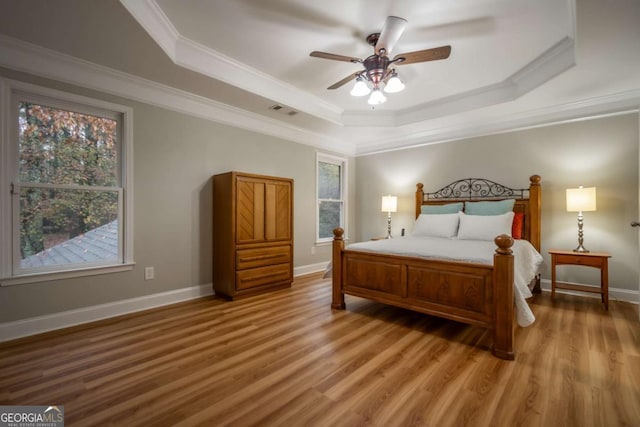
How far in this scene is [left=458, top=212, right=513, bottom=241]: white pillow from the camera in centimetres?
340

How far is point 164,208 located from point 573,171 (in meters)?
4.99

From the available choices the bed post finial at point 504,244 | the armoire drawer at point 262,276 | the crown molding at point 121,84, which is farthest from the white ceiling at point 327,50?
the armoire drawer at point 262,276

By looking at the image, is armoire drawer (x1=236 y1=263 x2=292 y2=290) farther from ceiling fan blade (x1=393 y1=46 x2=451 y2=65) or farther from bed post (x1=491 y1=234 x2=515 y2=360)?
ceiling fan blade (x1=393 y1=46 x2=451 y2=65)

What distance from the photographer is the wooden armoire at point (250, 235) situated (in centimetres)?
342

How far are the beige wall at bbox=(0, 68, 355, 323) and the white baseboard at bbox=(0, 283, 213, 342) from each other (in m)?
0.05

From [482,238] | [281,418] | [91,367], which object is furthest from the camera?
[482,238]

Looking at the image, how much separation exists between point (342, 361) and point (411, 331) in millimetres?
852

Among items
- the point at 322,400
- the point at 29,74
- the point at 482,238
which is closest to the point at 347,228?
the point at 482,238

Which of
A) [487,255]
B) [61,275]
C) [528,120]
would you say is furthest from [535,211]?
[61,275]

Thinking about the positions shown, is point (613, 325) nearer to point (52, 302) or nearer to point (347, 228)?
point (347, 228)

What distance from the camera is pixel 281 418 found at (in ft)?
4.88

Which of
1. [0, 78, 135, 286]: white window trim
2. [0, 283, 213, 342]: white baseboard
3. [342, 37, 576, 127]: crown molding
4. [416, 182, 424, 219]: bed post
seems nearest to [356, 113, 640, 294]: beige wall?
[416, 182, 424, 219]: bed post

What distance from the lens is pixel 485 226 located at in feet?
11.4

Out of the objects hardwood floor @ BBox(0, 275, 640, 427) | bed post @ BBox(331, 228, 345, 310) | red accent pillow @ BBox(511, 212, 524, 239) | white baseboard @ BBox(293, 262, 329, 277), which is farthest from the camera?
white baseboard @ BBox(293, 262, 329, 277)
